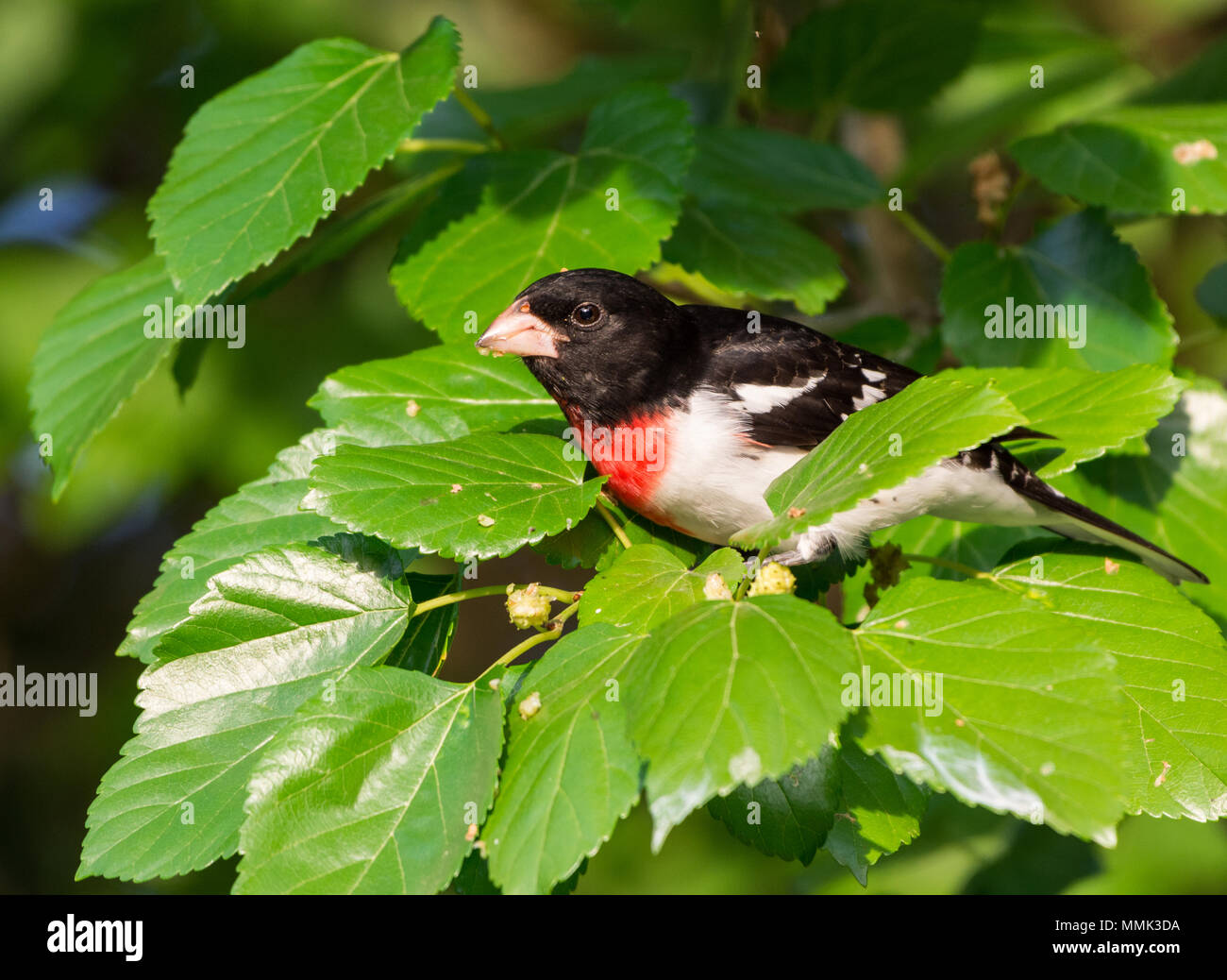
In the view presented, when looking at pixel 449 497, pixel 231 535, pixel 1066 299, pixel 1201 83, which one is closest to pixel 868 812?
pixel 449 497

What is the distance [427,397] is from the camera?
2.20 metres

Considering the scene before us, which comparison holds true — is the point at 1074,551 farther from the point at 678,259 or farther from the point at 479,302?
the point at 479,302

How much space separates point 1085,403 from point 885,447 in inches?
25.1

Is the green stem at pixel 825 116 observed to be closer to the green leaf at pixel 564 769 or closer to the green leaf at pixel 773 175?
the green leaf at pixel 773 175

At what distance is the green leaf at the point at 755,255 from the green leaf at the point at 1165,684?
100cm

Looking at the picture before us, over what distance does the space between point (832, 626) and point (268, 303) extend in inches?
164

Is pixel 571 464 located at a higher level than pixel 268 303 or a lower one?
lower

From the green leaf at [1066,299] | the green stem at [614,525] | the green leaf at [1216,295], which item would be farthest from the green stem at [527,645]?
the green leaf at [1216,295]

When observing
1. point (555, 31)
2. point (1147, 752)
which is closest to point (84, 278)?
point (555, 31)

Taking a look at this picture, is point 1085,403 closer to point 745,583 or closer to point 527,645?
point 745,583

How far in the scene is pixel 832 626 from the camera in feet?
4.56

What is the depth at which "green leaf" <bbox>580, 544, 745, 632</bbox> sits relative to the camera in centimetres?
160
